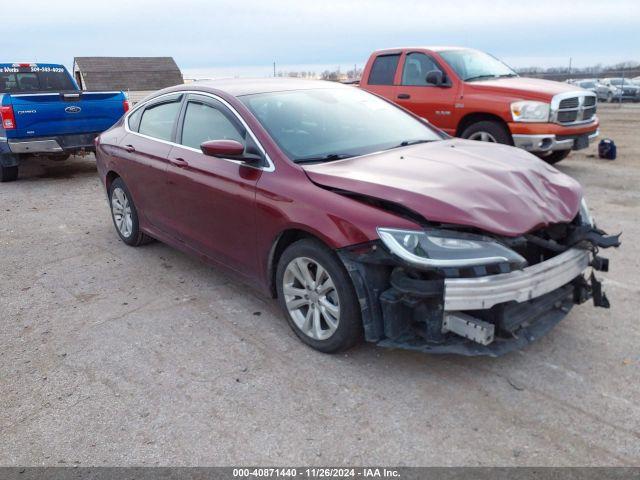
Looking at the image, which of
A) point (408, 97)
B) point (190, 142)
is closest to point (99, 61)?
point (408, 97)

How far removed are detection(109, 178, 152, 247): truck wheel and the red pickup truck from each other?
5.24 m

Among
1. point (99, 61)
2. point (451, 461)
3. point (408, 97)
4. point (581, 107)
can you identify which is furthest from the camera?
point (99, 61)

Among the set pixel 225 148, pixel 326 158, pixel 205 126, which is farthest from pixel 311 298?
pixel 205 126

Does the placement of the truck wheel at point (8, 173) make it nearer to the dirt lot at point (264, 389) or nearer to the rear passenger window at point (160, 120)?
the rear passenger window at point (160, 120)

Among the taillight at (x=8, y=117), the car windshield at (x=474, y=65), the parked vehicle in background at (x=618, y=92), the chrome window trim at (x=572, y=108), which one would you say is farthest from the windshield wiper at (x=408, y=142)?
the parked vehicle in background at (x=618, y=92)

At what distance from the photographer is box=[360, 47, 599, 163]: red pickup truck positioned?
26.6ft

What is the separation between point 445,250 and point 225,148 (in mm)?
1693

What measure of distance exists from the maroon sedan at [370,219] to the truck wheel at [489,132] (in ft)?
13.0

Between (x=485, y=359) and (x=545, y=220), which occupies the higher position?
(x=545, y=220)

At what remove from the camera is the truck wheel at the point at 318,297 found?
10.8ft

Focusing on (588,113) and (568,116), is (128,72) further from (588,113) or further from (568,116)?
(568,116)

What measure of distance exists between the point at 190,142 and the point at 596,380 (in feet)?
11.3

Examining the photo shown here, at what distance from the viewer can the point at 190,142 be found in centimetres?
459

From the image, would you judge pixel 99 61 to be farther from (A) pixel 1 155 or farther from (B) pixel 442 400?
(B) pixel 442 400
